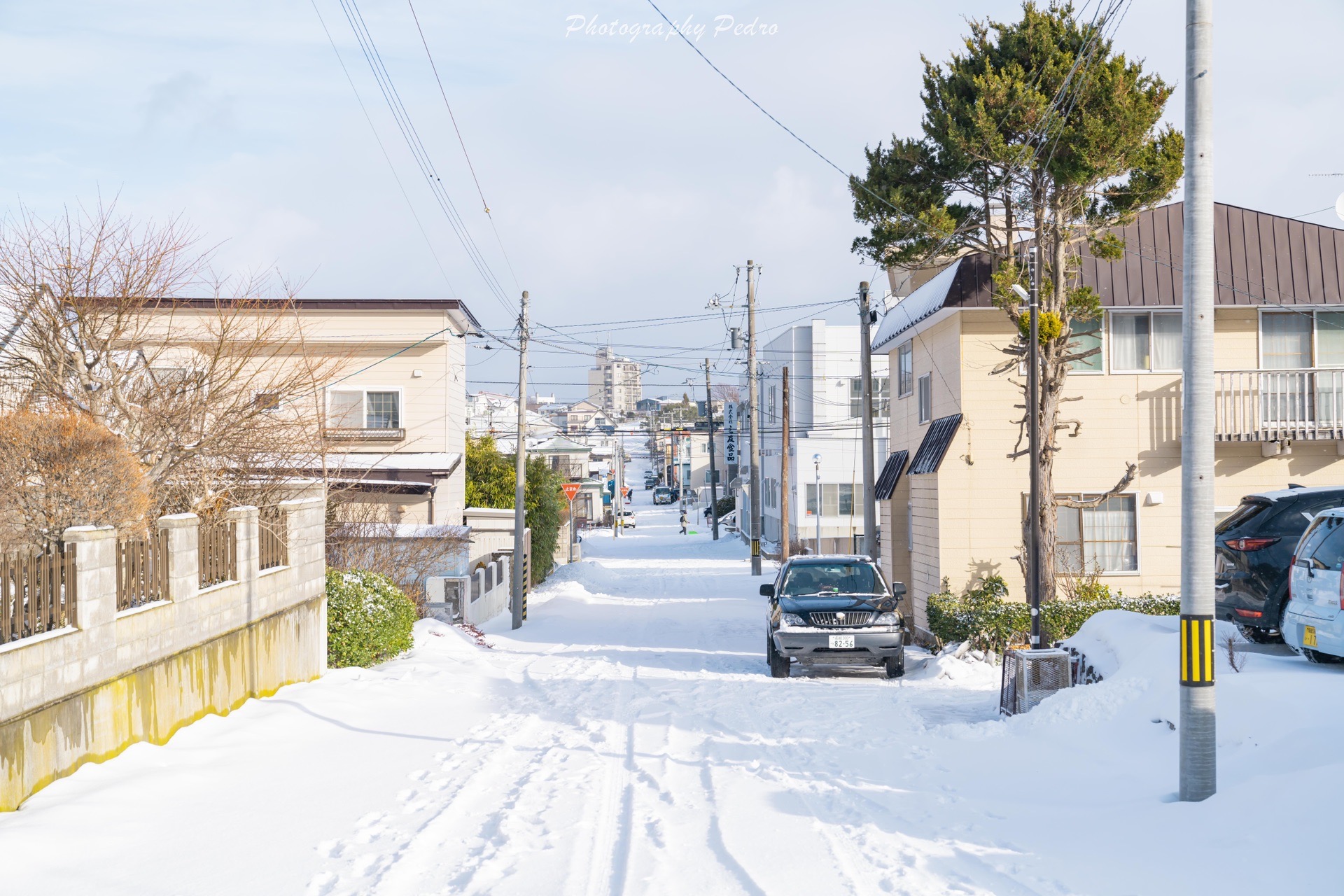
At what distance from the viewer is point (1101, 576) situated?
64.3ft

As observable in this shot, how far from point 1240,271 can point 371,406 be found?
21061 millimetres

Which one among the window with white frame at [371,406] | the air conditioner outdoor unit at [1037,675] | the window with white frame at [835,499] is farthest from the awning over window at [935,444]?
the window with white frame at [835,499]

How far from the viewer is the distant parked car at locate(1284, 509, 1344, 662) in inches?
351

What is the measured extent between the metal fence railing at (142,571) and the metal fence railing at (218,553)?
96 centimetres

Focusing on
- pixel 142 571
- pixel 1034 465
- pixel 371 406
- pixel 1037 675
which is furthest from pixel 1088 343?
pixel 371 406

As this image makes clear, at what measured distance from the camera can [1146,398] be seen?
20.0 meters

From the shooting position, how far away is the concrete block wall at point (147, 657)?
7.57 meters

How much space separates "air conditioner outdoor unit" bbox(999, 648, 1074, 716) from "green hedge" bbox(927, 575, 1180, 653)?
20.1 ft

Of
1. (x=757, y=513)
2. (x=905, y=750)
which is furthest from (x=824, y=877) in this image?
(x=757, y=513)

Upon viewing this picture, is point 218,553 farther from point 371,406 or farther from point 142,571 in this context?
point 371,406

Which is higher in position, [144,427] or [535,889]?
[144,427]

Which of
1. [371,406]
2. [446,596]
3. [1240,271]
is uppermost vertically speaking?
[1240,271]

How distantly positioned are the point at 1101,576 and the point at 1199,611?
520 inches

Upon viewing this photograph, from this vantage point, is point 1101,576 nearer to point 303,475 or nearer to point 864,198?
point 864,198
